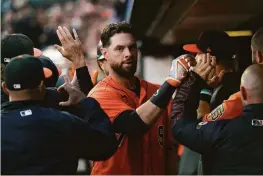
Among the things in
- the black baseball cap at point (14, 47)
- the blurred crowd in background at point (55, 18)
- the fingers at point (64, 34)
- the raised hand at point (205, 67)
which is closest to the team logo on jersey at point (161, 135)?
the raised hand at point (205, 67)

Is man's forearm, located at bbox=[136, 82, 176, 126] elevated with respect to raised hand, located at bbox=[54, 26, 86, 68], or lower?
lower

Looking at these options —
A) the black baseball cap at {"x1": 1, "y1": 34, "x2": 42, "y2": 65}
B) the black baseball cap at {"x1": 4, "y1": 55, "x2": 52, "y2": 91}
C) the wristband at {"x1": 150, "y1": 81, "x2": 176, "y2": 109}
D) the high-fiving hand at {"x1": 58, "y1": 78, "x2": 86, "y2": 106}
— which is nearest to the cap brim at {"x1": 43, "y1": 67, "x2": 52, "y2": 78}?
the black baseball cap at {"x1": 1, "y1": 34, "x2": 42, "y2": 65}

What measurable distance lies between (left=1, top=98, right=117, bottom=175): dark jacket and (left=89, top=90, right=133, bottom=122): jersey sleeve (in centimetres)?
50

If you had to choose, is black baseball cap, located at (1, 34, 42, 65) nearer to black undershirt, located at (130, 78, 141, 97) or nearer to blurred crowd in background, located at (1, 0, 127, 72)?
black undershirt, located at (130, 78, 141, 97)

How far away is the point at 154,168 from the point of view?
13.1 ft

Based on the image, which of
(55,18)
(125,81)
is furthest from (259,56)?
(55,18)

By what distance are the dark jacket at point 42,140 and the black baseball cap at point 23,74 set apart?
0.30ft

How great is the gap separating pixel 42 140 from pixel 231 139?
1.08 meters

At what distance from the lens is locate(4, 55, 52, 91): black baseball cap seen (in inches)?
127

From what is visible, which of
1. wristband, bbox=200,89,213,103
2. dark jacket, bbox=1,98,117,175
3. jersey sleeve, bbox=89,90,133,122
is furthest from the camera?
A: wristband, bbox=200,89,213,103

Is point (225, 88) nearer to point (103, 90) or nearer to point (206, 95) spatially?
point (206, 95)

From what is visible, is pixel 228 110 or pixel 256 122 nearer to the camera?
pixel 256 122

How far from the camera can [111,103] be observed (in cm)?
391

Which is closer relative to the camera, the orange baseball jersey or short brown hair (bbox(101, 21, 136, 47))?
the orange baseball jersey
